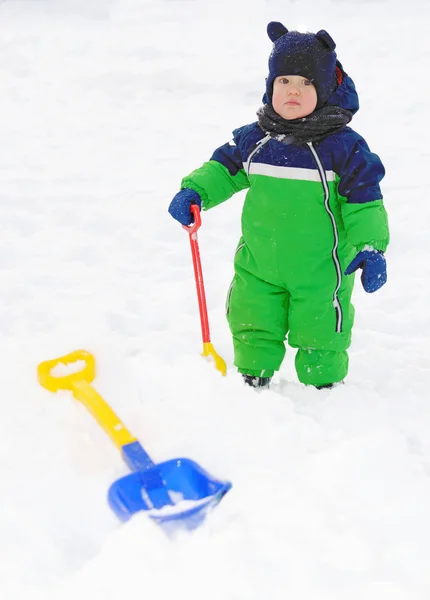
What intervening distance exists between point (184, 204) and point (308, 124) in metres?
0.54

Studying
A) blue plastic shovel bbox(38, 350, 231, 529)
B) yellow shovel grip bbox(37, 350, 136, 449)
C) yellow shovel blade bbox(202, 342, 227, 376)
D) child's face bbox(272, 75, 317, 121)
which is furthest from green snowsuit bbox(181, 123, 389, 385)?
blue plastic shovel bbox(38, 350, 231, 529)

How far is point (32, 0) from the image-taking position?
8531mm

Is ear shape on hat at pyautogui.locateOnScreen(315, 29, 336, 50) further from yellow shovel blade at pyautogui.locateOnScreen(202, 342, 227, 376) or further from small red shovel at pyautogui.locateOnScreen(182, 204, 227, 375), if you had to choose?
yellow shovel blade at pyautogui.locateOnScreen(202, 342, 227, 376)

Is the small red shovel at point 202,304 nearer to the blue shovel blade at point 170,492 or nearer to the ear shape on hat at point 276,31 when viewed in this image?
the blue shovel blade at point 170,492

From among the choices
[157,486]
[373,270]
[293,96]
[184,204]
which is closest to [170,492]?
[157,486]

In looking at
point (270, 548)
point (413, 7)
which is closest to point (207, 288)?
point (270, 548)

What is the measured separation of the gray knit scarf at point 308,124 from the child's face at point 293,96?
2 cm

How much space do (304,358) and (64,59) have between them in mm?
5512

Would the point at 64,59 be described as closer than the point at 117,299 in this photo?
No

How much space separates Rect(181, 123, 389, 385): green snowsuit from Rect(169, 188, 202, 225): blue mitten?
3cm

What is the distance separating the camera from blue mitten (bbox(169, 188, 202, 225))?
2.71m

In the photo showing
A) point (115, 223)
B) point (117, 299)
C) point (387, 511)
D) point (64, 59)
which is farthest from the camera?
point (64, 59)

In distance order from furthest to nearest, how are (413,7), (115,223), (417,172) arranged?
(413,7) → (417,172) → (115,223)

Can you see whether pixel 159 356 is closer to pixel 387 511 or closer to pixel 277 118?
pixel 277 118
